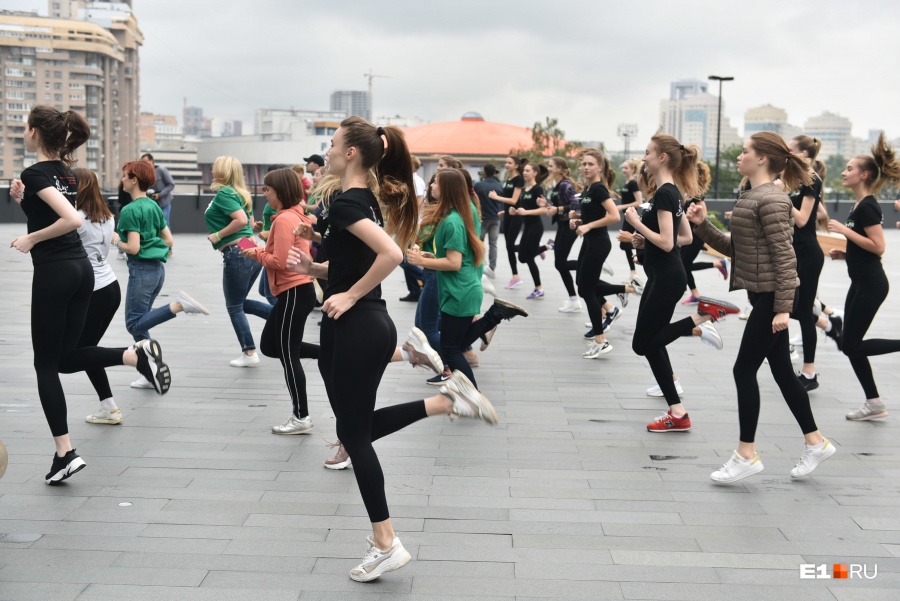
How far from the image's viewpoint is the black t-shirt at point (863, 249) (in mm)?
5902

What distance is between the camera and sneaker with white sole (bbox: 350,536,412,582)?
3.47 meters

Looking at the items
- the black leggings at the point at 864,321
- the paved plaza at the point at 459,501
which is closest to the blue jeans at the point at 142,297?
the paved plaza at the point at 459,501

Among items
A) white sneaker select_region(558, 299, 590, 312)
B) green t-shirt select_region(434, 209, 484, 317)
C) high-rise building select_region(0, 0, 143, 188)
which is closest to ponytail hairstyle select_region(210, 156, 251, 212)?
green t-shirt select_region(434, 209, 484, 317)

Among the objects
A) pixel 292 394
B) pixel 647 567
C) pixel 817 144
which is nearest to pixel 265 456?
pixel 292 394

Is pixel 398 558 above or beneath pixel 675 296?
beneath

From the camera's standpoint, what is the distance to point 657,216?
18.8 ft

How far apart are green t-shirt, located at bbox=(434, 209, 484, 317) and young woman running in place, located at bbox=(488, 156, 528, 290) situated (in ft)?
22.0

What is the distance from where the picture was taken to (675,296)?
18.8 feet

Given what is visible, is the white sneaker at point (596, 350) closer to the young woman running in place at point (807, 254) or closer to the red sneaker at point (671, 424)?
the young woman running in place at point (807, 254)

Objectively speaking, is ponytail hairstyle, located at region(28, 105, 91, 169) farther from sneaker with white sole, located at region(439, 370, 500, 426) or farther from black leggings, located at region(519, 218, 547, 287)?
black leggings, located at region(519, 218, 547, 287)

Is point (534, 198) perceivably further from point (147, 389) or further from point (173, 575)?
point (173, 575)

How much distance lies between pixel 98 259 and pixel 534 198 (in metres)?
7.47

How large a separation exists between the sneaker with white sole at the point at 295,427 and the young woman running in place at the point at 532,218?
6577 mm
